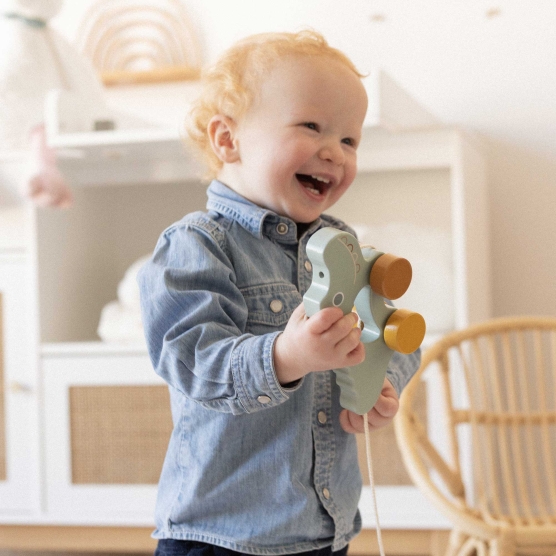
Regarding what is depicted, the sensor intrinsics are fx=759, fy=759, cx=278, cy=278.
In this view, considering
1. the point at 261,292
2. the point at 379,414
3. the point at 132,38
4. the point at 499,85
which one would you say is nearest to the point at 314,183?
the point at 261,292

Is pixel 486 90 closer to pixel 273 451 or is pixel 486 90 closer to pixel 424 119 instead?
pixel 424 119

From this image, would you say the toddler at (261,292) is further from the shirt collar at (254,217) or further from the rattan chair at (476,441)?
the rattan chair at (476,441)

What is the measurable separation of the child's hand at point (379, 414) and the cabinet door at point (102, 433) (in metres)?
0.90

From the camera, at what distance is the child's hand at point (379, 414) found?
69cm

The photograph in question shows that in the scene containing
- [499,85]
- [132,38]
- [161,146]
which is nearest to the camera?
[161,146]

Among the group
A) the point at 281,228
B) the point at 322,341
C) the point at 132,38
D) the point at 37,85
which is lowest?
the point at 322,341

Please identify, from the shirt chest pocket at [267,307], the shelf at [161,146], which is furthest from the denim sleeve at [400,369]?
the shelf at [161,146]

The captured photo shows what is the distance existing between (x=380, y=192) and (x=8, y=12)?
0.97 metres

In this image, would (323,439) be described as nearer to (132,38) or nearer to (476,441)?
(476,441)

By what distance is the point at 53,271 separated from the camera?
1697 millimetres

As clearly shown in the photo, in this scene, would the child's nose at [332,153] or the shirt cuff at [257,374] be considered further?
the child's nose at [332,153]

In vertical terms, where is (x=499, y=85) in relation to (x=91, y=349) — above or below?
above

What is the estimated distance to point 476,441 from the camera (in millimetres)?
1371

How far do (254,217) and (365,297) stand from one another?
0.18 m
